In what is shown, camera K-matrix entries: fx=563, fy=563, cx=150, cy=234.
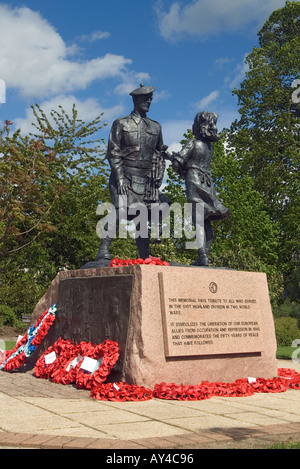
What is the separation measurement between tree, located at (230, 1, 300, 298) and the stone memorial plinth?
18.3 m

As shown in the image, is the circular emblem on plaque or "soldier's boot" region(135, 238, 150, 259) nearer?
the circular emblem on plaque

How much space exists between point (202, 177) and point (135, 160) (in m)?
1.15

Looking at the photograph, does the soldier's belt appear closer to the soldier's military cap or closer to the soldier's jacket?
the soldier's jacket

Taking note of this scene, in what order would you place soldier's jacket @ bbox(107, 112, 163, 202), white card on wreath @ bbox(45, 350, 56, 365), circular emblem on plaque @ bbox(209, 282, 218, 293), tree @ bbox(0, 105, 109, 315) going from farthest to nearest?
tree @ bbox(0, 105, 109, 315), soldier's jacket @ bbox(107, 112, 163, 202), white card on wreath @ bbox(45, 350, 56, 365), circular emblem on plaque @ bbox(209, 282, 218, 293)

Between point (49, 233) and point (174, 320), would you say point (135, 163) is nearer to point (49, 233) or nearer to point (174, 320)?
point (174, 320)

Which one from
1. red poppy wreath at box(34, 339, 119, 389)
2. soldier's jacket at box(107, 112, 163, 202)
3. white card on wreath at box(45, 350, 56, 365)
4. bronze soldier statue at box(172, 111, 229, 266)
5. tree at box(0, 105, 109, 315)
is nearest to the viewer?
red poppy wreath at box(34, 339, 119, 389)

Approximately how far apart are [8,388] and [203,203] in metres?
3.98

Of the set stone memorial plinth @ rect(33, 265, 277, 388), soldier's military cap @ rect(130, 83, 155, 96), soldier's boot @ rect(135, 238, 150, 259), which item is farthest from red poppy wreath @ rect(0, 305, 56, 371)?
soldier's military cap @ rect(130, 83, 155, 96)

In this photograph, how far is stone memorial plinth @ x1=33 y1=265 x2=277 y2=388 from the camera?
710 centimetres

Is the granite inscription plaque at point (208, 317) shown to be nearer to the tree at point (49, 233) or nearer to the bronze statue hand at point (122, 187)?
the bronze statue hand at point (122, 187)

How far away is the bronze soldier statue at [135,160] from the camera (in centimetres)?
905

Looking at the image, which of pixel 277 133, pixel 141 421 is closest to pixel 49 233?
pixel 277 133

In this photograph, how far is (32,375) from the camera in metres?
8.57
